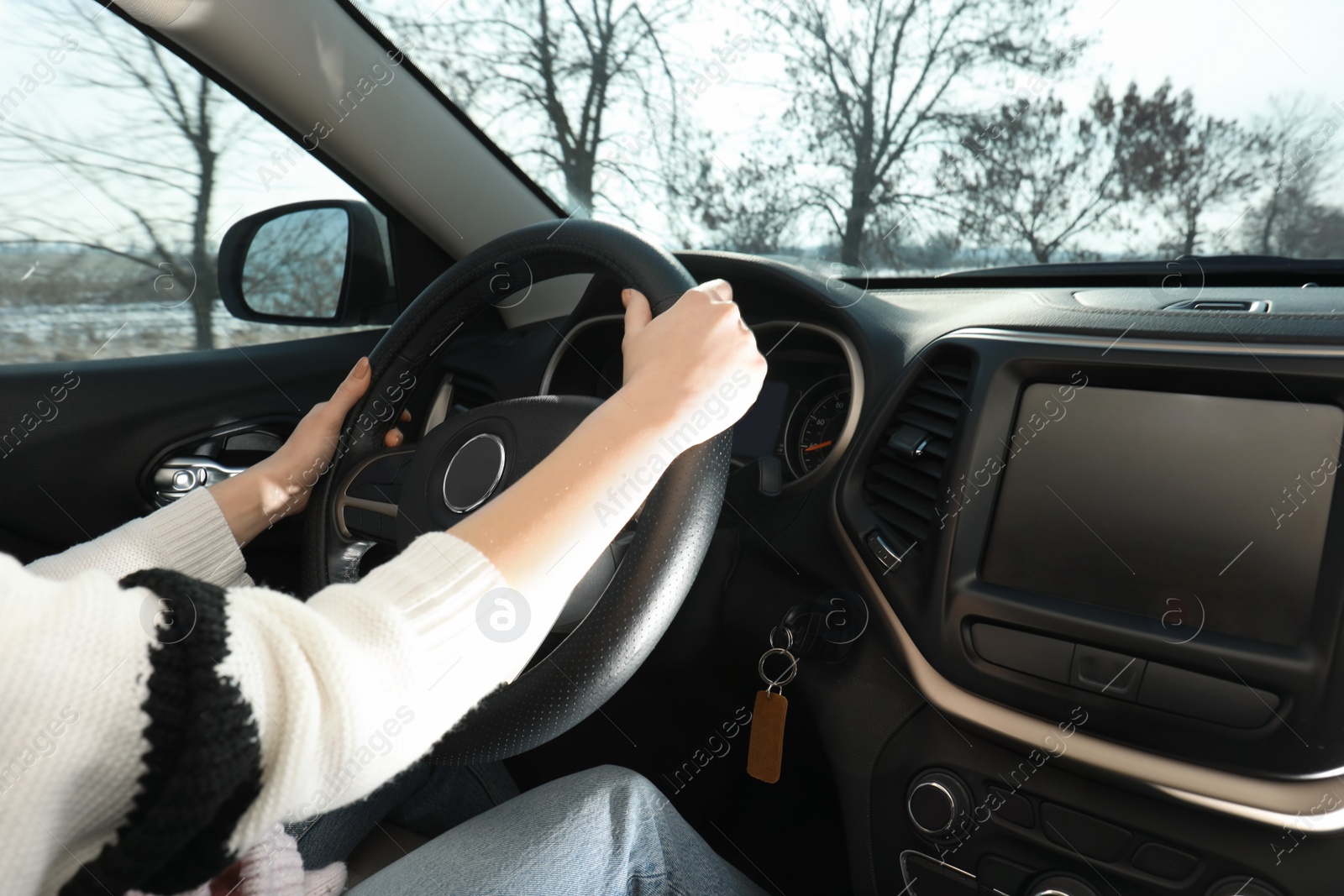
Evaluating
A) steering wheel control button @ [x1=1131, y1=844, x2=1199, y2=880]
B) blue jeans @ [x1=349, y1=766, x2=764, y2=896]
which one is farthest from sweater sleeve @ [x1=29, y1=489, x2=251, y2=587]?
steering wheel control button @ [x1=1131, y1=844, x2=1199, y2=880]

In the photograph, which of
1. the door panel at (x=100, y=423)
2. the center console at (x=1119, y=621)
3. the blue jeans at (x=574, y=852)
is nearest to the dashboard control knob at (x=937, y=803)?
the center console at (x=1119, y=621)

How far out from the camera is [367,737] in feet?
1.81

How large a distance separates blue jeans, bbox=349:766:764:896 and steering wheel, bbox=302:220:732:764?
104 millimetres

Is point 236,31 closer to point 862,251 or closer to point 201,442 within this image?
point 201,442

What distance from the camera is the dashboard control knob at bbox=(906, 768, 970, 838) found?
941 mm

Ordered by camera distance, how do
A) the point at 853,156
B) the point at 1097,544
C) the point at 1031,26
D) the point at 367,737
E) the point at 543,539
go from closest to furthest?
1. the point at 367,737
2. the point at 543,539
3. the point at 1097,544
4. the point at 1031,26
5. the point at 853,156

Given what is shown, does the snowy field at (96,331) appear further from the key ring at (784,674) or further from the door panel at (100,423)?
the key ring at (784,674)

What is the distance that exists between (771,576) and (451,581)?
2.29 ft

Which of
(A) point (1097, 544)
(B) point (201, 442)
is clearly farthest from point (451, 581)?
(B) point (201, 442)

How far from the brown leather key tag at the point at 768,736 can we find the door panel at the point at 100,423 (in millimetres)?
1260

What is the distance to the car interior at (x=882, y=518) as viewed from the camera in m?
0.79

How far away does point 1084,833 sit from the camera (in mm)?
876

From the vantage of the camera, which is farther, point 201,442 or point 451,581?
point 201,442

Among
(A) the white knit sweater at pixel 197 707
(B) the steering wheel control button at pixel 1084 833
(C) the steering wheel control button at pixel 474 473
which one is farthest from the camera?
(C) the steering wheel control button at pixel 474 473
